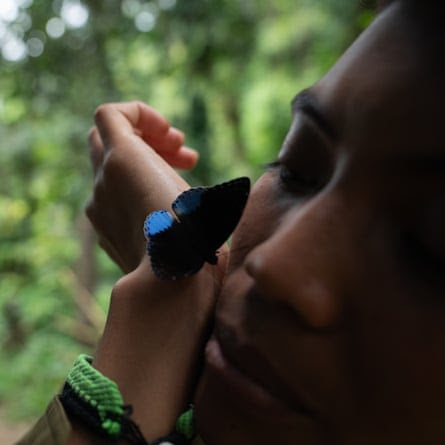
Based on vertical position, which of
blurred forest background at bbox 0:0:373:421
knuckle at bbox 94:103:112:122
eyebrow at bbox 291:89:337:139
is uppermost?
knuckle at bbox 94:103:112:122

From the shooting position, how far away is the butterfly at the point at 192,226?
520 millimetres

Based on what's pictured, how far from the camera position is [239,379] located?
458 millimetres

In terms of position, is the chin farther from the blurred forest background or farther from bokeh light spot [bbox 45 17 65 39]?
bokeh light spot [bbox 45 17 65 39]

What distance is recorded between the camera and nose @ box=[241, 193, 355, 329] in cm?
41

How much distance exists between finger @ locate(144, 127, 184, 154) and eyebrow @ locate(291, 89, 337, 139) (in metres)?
0.38

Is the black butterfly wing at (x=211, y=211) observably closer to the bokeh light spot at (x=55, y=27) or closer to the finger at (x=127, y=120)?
the finger at (x=127, y=120)

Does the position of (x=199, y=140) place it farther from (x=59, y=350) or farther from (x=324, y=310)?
(x=324, y=310)

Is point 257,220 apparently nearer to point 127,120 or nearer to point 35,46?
point 127,120

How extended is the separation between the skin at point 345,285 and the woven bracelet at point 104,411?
0.04 feet

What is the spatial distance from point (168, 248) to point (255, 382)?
15 centimetres

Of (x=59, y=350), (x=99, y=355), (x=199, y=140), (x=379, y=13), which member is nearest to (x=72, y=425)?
(x=99, y=355)

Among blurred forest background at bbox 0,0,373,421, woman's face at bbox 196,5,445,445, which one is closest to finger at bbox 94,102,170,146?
woman's face at bbox 196,5,445,445

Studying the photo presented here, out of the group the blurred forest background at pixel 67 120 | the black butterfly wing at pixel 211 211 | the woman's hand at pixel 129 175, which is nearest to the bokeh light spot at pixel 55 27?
the blurred forest background at pixel 67 120

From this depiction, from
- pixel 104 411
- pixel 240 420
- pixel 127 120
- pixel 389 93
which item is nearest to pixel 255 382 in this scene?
pixel 240 420
